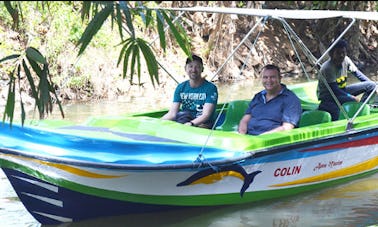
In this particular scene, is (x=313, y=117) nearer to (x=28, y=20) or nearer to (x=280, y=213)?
(x=280, y=213)

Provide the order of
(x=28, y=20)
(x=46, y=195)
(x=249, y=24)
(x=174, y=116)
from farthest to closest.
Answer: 1. (x=249, y=24)
2. (x=28, y=20)
3. (x=174, y=116)
4. (x=46, y=195)

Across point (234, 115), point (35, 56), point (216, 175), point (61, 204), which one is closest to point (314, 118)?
point (234, 115)

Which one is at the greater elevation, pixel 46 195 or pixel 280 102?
pixel 280 102

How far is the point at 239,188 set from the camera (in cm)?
655

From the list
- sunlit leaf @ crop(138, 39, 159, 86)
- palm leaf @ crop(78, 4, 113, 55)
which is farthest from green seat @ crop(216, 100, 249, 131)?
palm leaf @ crop(78, 4, 113, 55)

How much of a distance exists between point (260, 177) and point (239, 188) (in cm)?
23

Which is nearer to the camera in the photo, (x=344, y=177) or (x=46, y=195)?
(x=46, y=195)

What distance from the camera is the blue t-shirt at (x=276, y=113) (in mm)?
7176

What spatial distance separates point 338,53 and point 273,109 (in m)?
1.57

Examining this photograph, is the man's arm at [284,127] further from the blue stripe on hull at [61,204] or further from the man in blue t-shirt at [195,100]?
the blue stripe on hull at [61,204]

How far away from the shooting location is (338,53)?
840 cm

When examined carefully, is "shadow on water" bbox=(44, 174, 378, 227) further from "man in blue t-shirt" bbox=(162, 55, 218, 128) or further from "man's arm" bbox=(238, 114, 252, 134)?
"man in blue t-shirt" bbox=(162, 55, 218, 128)

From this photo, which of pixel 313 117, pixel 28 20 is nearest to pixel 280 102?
pixel 313 117

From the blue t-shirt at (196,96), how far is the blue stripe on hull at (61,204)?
1.54 metres
